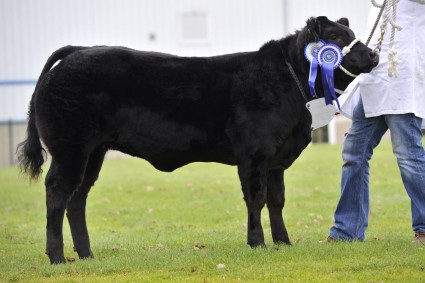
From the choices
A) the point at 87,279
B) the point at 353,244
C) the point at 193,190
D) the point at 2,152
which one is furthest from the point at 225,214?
the point at 2,152

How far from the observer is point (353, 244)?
23.5 feet

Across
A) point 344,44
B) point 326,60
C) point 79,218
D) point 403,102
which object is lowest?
point 79,218

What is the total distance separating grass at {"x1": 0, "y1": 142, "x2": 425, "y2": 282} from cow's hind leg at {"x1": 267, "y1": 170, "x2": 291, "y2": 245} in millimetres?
180

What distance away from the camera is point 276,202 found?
24.1 feet

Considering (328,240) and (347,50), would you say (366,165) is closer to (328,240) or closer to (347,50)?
(328,240)

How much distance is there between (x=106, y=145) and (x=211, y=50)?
18293mm

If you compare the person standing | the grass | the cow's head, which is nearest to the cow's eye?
the cow's head

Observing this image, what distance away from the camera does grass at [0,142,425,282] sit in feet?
20.4

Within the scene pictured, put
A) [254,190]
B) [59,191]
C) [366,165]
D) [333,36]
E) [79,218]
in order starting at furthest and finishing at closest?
[366,165] → [79,218] → [333,36] → [254,190] → [59,191]

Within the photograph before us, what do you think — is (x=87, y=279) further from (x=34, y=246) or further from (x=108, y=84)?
(x=34, y=246)

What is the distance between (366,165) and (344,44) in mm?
1248

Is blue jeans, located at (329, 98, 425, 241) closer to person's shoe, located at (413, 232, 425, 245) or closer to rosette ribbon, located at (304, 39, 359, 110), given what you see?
person's shoe, located at (413, 232, 425, 245)

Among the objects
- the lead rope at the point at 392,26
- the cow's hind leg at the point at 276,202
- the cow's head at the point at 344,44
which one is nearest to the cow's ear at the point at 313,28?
the cow's head at the point at 344,44

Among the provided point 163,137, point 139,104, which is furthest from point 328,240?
point 139,104
